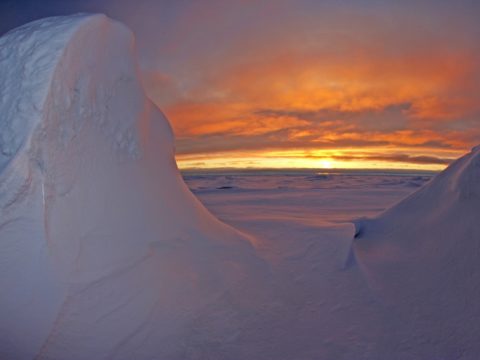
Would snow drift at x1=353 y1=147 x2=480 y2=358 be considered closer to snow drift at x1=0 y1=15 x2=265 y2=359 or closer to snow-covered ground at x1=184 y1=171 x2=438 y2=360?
snow-covered ground at x1=184 y1=171 x2=438 y2=360

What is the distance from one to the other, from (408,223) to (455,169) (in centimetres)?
102

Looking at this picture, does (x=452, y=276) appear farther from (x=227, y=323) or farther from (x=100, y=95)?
(x=100, y=95)

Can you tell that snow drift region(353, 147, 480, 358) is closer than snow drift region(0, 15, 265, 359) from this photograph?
No

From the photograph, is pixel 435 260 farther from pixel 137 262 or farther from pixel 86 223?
pixel 86 223

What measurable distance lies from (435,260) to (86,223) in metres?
3.19

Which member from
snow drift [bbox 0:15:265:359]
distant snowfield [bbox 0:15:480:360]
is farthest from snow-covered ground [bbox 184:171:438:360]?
snow drift [bbox 0:15:265:359]

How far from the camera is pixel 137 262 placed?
248 cm

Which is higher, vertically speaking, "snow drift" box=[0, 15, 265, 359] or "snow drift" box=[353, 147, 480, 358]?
"snow drift" box=[0, 15, 265, 359]

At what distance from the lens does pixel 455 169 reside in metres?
4.08

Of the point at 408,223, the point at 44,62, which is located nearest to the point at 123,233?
the point at 44,62

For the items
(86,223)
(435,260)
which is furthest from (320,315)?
(86,223)

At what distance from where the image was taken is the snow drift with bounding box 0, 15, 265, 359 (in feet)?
6.53

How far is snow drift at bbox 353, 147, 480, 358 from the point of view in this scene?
88.4 inches

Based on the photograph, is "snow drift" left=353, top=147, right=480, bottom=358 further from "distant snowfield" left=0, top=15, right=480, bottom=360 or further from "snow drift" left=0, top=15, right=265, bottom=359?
"snow drift" left=0, top=15, right=265, bottom=359
